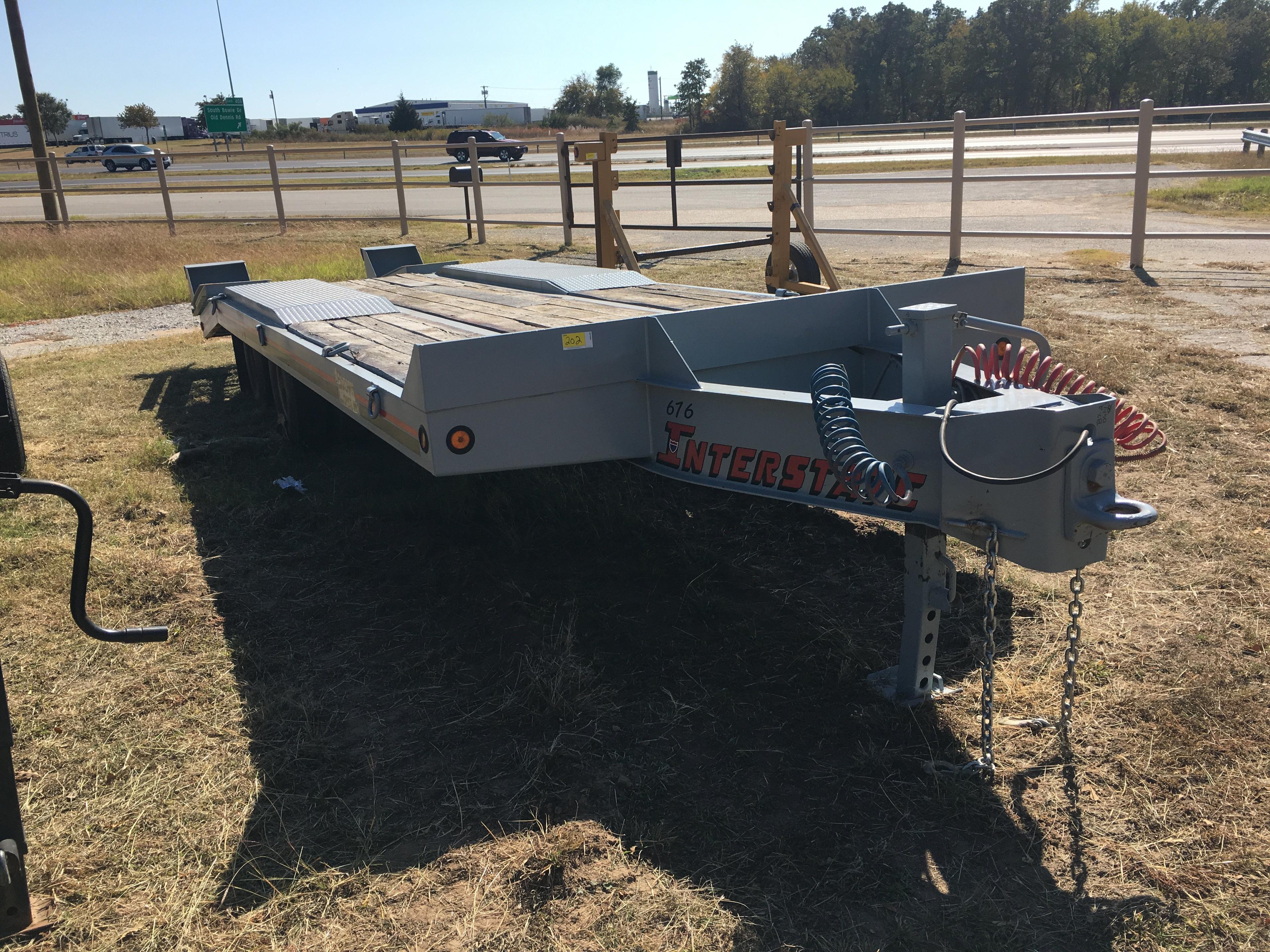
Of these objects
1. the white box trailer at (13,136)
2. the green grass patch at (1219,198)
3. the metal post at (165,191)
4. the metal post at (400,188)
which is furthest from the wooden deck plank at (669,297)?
the white box trailer at (13,136)

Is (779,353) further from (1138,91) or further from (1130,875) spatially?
(1138,91)

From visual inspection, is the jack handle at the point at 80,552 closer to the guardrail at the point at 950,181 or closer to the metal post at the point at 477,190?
the guardrail at the point at 950,181

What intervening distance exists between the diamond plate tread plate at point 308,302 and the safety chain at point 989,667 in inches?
136

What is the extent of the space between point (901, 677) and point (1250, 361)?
4.68 meters

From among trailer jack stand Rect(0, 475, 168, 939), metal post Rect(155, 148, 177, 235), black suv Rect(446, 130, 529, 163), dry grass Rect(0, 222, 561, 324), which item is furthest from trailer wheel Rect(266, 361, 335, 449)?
black suv Rect(446, 130, 529, 163)

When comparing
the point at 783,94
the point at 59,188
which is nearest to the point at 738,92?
the point at 783,94

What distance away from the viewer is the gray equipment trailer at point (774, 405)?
7.74ft

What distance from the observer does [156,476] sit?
5371 millimetres

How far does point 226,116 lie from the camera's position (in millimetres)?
48844

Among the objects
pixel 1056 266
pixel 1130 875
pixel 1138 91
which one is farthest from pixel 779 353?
pixel 1138 91

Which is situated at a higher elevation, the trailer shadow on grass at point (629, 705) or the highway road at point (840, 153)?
the highway road at point (840, 153)

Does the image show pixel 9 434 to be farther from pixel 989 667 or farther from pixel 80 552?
pixel 989 667

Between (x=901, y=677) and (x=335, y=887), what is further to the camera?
(x=901, y=677)

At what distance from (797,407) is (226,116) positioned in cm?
5346
